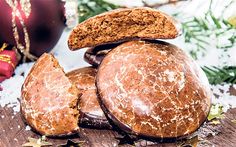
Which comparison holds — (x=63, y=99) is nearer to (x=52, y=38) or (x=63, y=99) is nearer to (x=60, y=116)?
(x=60, y=116)

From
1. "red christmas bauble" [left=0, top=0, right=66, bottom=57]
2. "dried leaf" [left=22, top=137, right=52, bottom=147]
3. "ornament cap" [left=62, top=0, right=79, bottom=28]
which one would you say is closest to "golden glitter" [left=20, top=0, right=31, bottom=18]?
"red christmas bauble" [left=0, top=0, right=66, bottom=57]

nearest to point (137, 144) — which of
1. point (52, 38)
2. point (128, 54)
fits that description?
point (128, 54)

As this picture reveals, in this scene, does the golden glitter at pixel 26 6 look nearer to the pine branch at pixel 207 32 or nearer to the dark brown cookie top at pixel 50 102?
the dark brown cookie top at pixel 50 102

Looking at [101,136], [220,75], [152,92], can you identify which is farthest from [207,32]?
[101,136]

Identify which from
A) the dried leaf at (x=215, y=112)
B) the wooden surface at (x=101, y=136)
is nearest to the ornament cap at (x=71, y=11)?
the wooden surface at (x=101, y=136)

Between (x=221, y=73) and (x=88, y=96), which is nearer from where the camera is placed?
(x=88, y=96)

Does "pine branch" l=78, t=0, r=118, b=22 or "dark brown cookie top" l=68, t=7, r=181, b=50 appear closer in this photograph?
"dark brown cookie top" l=68, t=7, r=181, b=50

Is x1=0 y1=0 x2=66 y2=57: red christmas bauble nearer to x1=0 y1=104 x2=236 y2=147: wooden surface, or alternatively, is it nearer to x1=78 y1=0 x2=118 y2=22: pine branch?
x1=78 y1=0 x2=118 y2=22: pine branch
